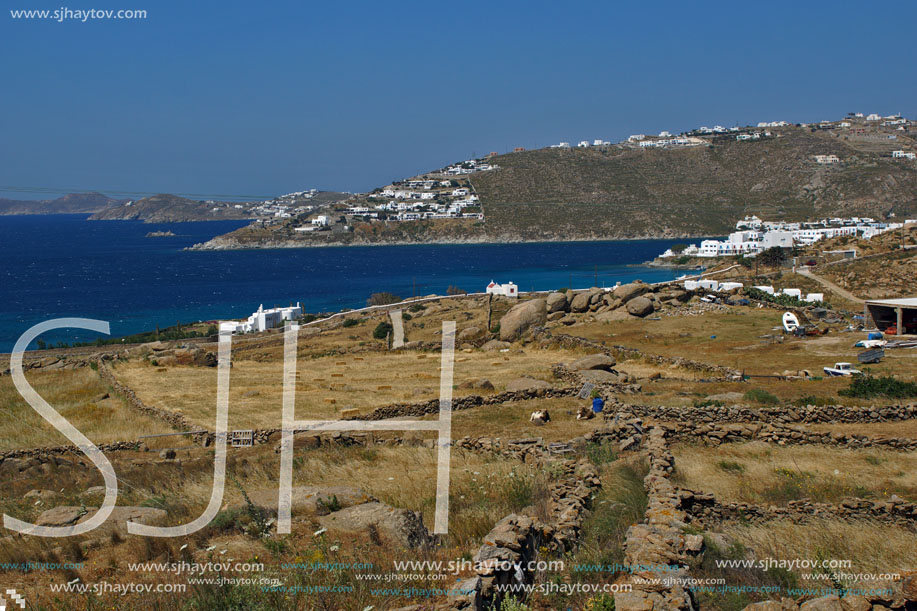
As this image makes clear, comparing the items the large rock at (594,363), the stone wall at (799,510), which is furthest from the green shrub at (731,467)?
the large rock at (594,363)

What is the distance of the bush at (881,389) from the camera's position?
1689 centimetres

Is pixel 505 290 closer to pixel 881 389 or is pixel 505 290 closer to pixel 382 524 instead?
pixel 881 389

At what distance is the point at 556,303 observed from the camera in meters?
41.0

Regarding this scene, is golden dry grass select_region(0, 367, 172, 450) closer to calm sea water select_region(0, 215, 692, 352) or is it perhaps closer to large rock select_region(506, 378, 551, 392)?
large rock select_region(506, 378, 551, 392)

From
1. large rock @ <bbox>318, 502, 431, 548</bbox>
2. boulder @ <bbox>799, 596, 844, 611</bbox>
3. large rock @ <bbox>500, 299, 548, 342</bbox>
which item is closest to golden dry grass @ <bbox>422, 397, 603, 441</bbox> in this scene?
large rock @ <bbox>318, 502, 431, 548</bbox>

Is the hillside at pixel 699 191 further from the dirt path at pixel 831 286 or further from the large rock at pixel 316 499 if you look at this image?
the large rock at pixel 316 499

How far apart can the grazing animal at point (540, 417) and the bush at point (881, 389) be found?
25.5ft

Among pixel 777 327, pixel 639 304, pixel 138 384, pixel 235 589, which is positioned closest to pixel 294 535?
pixel 235 589

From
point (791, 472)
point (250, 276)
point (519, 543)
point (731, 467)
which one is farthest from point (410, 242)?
point (519, 543)

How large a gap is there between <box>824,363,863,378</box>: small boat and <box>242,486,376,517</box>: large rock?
16549mm

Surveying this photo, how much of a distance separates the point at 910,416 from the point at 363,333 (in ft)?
108

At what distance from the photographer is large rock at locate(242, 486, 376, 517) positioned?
28.2 ft

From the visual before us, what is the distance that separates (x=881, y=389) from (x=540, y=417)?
880 centimetres

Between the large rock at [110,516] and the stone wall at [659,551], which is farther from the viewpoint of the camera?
the large rock at [110,516]
